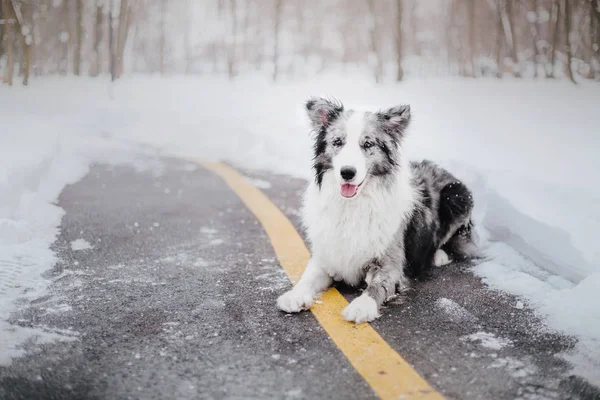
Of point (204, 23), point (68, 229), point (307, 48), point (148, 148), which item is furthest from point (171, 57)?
point (68, 229)

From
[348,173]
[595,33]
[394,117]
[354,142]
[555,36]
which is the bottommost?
[348,173]

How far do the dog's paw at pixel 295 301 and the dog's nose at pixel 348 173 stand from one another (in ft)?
2.82

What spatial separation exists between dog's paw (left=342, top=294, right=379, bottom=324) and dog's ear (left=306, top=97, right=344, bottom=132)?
1.44 metres

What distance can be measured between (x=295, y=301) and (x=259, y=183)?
Result: 15.8 ft

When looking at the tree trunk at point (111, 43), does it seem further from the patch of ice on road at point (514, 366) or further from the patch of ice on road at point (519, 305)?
the patch of ice on road at point (514, 366)

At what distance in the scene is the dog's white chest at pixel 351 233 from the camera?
354 centimetres

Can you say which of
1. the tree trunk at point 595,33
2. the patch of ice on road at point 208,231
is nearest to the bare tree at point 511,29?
the tree trunk at point 595,33

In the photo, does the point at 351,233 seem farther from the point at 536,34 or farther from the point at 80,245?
the point at 536,34

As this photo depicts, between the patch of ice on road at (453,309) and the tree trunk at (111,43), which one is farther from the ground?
the tree trunk at (111,43)

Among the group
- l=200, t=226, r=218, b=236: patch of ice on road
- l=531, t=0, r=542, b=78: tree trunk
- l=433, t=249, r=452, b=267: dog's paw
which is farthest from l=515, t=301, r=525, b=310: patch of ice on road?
l=531, t=0, r=542, b=78: tree trunk

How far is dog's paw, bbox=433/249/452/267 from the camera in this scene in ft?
13.7

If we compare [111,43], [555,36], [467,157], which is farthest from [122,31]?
[467,157]

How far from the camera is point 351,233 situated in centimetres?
358

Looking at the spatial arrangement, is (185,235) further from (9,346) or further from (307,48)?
(307,48)
